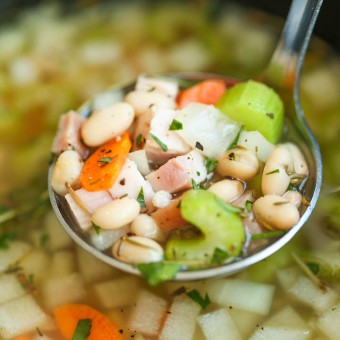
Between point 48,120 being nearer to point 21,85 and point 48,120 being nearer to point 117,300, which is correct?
point 21,85

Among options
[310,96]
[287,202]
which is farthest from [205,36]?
[287,202]

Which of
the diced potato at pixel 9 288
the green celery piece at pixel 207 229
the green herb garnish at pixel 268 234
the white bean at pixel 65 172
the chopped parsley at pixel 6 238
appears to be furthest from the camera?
the chopped parsley at pixel 6 238

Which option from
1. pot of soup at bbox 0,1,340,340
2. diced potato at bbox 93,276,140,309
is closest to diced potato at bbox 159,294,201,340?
pot of soup at bbox 0,1,340,340

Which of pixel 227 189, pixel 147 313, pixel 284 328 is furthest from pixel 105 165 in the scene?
pixel 284 328

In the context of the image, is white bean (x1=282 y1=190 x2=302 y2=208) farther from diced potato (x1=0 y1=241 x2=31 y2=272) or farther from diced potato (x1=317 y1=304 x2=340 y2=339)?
diced potato (x1=0 y1=241 x2=31 y2=272)

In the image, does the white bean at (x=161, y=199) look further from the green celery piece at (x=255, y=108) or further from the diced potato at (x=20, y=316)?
the diced potato at (x=20, y=316)

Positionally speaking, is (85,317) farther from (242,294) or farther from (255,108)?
(255,108)

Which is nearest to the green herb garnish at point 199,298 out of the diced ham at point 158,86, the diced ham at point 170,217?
the diced ham at point 170,217
